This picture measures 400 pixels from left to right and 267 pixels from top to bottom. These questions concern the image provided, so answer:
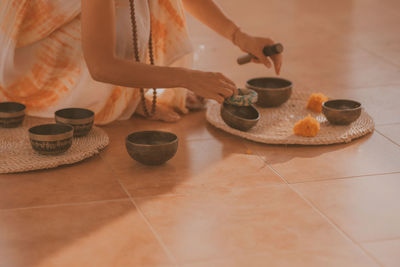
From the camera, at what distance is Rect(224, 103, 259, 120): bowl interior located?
231 cm

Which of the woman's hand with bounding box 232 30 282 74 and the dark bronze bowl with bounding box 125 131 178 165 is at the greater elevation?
the woman's hand with bounding box 232 30 282 74

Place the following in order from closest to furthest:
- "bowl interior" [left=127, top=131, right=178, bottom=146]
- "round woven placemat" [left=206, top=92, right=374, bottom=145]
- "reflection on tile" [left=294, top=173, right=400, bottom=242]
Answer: "reflection on tile" [left=294, top=173, right=400, bottom=242]
"bowl interior" [left=127, top=131, right=178, bottom=146]
"round woven placemat" [left=206, top=92, right=374, bottom=145]

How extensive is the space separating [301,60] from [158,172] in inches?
57.8

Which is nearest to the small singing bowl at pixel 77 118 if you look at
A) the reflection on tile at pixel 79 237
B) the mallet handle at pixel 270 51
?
the reflection on tile at pixel 79 237

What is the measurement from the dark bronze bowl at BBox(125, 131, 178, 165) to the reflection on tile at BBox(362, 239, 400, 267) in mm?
664

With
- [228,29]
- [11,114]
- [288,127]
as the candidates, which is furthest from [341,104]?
[11,114]

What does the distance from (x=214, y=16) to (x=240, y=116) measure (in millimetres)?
438

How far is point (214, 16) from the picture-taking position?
2.50 meters

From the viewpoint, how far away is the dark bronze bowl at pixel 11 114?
7.38 ft

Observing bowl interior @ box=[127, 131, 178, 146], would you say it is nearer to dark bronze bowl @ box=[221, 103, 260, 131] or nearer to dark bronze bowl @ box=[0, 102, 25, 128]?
dark bronze bowl @ box=[221, 103, 260, 131]

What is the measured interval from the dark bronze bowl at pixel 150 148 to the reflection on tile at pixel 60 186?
10 centimetres

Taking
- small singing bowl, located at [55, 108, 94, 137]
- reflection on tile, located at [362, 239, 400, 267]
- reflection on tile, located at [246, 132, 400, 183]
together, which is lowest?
reflection on tile, located at [246, 132, 400, 183]

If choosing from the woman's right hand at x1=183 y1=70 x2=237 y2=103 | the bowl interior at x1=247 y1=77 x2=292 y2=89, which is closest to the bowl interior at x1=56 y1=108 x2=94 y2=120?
the woman's right hand at x1=183 y1=70 x2=237 y2=103

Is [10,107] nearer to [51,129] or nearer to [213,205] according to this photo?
[51,129]
